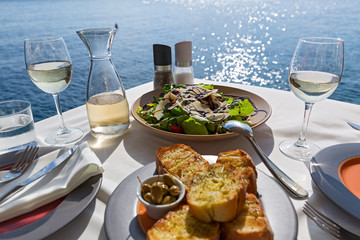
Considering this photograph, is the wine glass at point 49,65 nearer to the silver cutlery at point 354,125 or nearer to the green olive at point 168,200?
the green olive at point 168,200

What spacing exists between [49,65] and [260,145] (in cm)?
109

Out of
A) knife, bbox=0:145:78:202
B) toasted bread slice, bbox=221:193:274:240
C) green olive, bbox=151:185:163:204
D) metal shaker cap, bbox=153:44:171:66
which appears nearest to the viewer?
toasted bread slice, bbox=221:193:274:240

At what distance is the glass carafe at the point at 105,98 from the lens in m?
1.31

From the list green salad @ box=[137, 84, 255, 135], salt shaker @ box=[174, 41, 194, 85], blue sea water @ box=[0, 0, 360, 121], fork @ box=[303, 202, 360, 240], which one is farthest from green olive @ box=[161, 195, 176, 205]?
blue sea water @ box=[0, 0, 360, 121]

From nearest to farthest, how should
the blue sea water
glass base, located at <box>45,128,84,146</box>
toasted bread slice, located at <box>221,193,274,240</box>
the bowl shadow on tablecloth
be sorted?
toasted bread slice, located at <box>221,193,274,240</box> < the bowl shadow on tablecloth < glass base, located at <box>45,128,84,146</box> < the blue sea water

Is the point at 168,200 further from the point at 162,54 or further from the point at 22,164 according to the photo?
the point at 162,54

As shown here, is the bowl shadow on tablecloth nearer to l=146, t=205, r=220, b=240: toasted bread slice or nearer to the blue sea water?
l=146, t=205, r=220, b=240: toasted bread slice

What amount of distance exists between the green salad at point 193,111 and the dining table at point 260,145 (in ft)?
0.22

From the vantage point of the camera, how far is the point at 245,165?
90 centimetres

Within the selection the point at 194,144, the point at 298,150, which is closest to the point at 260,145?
the point at 298,150

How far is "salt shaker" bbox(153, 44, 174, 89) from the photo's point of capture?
1.72m

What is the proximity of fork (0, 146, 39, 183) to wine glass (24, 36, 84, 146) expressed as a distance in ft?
0.77

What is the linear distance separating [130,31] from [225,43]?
6.85m

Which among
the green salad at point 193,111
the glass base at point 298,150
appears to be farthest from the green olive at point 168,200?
the glass base at point 298,150
